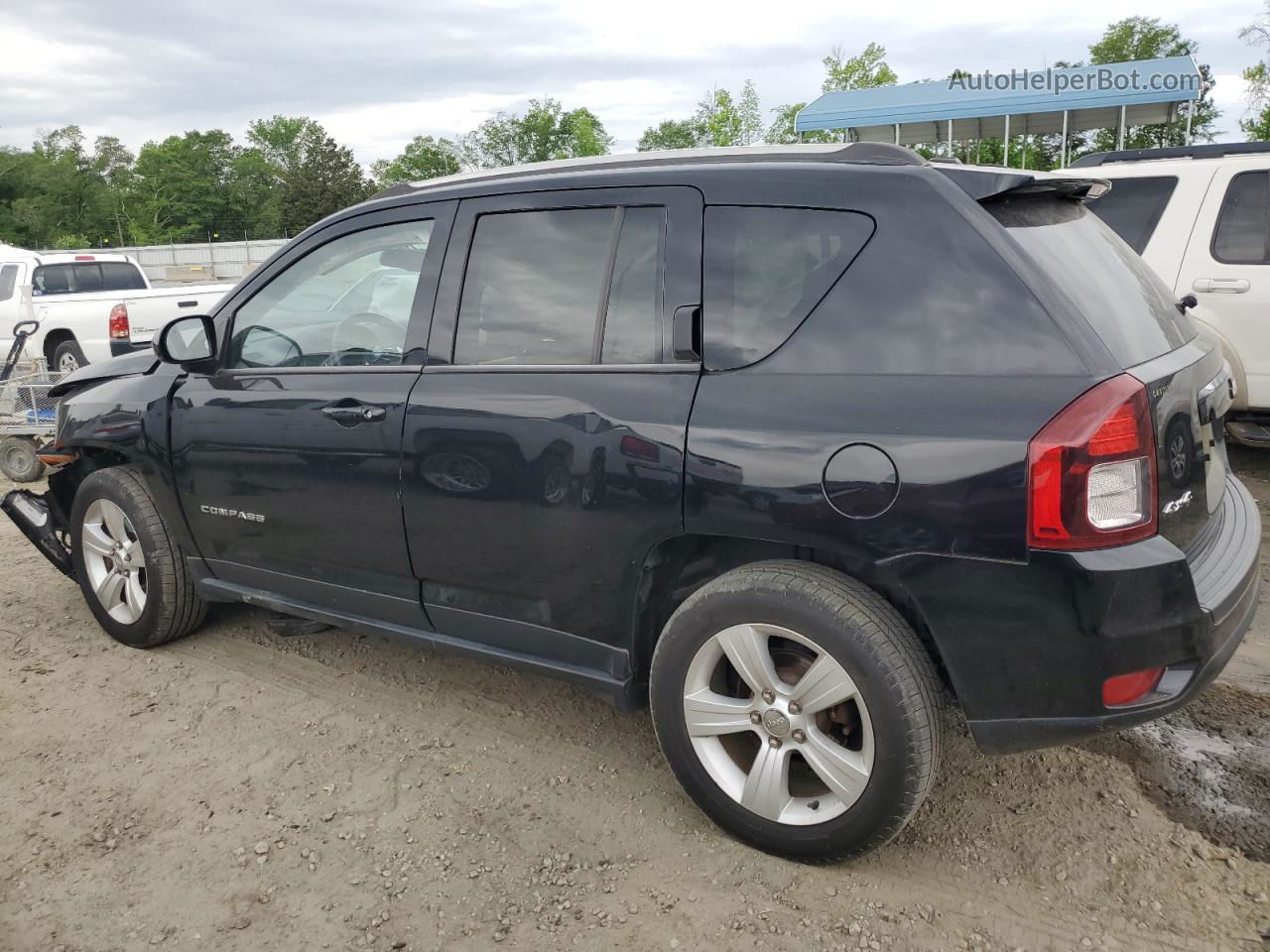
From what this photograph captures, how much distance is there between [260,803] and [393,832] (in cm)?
49

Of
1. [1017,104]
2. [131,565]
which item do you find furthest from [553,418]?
[1017,104]

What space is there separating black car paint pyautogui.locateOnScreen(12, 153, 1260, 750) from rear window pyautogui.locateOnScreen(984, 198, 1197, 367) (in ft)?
0.26

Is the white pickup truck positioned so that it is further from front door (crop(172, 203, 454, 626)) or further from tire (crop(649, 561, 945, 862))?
tire (crop(649, 561, 945, 862))

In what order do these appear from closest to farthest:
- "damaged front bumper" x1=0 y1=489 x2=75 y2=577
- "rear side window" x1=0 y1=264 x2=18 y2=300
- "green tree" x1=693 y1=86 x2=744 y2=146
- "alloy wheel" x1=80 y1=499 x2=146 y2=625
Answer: "alloy wheel" x1=80 y1=499 x2=146 y2=625 < "damaged front bumper" x1=0 y1=489 x2=75 y2=577 < "rear side window" x1=0 y1=264 x2=18 y2=300 < "green tree" x1=693 y1=86 x2=744 y2=146

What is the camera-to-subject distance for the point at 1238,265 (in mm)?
6266

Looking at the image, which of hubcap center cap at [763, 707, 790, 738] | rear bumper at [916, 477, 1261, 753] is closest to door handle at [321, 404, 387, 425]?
hubcap center cap at [763, 707, 790, 738]

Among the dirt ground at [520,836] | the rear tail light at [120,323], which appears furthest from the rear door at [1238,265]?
the rear tail light at [120,323]

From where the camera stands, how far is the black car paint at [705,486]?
2299 mm

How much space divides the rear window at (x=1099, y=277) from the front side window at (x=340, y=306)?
193cm

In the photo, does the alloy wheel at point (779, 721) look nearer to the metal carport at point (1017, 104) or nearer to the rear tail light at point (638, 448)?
the rear tail light at point (638, 448)

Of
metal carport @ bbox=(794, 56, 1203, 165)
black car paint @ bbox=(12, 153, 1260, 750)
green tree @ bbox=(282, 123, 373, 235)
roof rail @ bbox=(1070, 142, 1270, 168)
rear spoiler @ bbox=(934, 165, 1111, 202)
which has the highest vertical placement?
green tree @ bbox=(282, 123, 373, 235)

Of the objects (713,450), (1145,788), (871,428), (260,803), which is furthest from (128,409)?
(1145,788)

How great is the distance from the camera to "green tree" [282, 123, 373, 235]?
76.5 metres

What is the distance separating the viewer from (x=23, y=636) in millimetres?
4555
